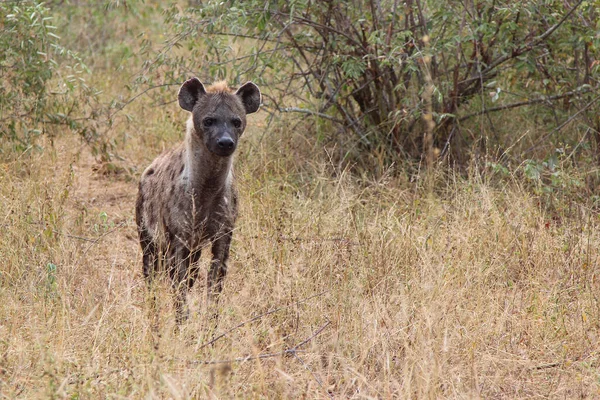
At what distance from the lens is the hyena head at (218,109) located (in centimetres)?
471

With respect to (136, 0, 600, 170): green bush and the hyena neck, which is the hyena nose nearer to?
the hyena neck

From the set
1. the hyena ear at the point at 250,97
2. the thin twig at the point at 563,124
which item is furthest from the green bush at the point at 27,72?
the thin twig at the point at 563,124

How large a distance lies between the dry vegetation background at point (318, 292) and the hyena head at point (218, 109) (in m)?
0.57

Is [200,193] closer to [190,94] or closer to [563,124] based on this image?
[190,94]

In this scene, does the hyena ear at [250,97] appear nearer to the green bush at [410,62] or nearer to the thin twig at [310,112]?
the green bush at [410,62]

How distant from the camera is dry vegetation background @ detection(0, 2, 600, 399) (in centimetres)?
358

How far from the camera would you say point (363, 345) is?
3.91m

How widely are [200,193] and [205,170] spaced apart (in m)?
0.13

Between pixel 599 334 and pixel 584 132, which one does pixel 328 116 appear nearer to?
pixel 584 132

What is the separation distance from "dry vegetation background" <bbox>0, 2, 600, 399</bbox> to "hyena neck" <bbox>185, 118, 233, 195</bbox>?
0.41m

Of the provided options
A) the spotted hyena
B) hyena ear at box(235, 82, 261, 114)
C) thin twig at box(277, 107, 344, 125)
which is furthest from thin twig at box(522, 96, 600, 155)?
the spotted hyena

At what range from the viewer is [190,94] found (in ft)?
16.4

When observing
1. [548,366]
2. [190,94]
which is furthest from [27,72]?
[548,366]

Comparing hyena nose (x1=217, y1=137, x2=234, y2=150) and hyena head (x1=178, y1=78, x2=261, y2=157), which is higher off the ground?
hyena head (x1=178, y1=78, x2=261, y2=157)
